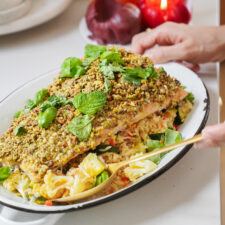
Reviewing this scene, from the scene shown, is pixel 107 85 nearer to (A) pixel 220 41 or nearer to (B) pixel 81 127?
(B) pixel 81 127

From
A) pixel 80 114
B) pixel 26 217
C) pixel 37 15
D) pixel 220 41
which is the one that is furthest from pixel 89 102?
pixel 37 15

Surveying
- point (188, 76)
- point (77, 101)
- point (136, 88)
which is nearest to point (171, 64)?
point (188, 76)

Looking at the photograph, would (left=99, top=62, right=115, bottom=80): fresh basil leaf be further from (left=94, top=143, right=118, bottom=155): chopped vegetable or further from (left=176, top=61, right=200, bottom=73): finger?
(left=176, top=61, right=200, bottom=73): finger

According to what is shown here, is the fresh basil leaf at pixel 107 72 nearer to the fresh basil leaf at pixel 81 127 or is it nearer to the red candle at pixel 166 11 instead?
the fresh basil leaf at pixel 81 127

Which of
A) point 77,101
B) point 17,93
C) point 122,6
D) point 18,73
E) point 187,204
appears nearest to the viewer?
point 187,204

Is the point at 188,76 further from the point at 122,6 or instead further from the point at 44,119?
the point at 122,6

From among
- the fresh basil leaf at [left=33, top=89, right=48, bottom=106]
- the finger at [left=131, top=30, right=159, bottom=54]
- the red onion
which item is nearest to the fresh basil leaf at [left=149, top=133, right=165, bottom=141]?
the fresh basil leaf at [left=33, top=89, right=48, bottom=106]
